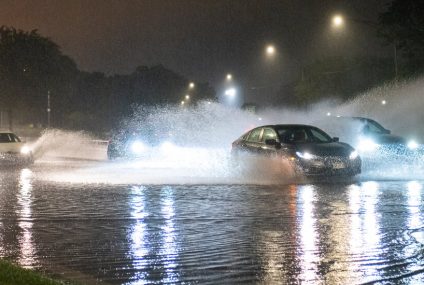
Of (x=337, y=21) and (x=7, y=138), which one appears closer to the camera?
(x=7, y=138)

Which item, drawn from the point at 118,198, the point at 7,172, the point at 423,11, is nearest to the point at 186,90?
the point at 423,11

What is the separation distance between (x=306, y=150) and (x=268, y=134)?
1.79 m

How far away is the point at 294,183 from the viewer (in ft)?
58.6

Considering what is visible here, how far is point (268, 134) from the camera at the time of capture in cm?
1955

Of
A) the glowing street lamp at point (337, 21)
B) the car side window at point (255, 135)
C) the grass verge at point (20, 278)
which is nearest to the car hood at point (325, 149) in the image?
the car side window at point (255, 135)

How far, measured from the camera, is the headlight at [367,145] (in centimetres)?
2266

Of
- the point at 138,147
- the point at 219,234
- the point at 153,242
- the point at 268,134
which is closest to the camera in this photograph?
the point at 153,242

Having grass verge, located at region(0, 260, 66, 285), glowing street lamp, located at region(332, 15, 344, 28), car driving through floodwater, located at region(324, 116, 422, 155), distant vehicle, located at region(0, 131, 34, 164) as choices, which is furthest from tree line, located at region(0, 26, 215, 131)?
grass verge, located at region(0, 260, 66, 285)

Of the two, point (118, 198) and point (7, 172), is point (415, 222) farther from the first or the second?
point (7, 172)

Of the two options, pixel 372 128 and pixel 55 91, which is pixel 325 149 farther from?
pixel 55 91

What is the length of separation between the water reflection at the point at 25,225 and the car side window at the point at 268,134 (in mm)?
6087

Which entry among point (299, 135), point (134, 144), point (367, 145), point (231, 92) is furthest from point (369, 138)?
point (231, 92)

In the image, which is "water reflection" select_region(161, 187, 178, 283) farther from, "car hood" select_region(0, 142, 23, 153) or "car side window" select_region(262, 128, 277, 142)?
"car hood" select_region(0, 142, 23, 153)

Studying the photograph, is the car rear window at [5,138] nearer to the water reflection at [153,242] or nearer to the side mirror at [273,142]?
the side mirror at [273,142]
